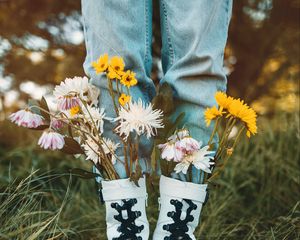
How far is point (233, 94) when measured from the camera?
2732 millimetres

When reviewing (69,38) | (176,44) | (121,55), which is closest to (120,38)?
(121,55)

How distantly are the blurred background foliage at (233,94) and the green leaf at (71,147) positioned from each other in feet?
0.80

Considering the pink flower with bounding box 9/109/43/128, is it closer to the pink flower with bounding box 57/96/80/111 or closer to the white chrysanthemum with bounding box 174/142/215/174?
the pink flower with bounding box 57/96/80/111

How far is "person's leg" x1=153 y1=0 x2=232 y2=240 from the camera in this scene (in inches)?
44.1

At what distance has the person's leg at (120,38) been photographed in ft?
3.69

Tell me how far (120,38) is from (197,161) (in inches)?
13.3

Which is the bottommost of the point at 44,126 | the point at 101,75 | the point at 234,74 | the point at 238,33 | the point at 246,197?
the point at 246,197

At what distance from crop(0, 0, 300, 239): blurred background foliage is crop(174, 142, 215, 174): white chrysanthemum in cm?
35

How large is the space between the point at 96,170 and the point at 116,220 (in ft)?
0.55

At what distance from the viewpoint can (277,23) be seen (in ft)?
8.22

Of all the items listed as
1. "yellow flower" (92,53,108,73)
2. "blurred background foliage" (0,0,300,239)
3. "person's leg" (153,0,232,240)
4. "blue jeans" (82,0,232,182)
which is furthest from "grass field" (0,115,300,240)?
"yellow flower" (92,53,108,73)

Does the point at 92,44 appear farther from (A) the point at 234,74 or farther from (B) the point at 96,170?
(A) the point at 234,74

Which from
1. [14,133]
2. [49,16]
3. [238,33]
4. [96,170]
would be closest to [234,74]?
[238,33]

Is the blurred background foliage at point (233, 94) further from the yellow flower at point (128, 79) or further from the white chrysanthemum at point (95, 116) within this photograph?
the yellow flower at point (128, 79)
